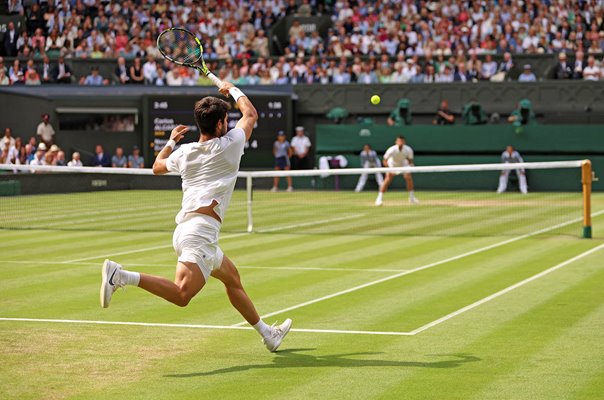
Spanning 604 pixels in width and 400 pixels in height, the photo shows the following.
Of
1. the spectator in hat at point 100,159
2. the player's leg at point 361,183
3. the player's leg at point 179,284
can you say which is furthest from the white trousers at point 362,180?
the player's leg at point 179,284

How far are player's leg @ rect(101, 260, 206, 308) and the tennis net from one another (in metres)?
11.4

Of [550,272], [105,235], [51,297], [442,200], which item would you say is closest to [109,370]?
[51,297]

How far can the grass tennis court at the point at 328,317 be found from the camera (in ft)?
26.2

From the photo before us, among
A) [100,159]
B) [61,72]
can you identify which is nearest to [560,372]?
[100,159]

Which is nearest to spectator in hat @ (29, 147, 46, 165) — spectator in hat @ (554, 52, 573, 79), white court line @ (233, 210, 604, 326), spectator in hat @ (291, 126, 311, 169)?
spectator in hat @ (291, 126, 311, 169)

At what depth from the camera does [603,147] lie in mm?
38406

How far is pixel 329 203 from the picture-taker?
32.0 m

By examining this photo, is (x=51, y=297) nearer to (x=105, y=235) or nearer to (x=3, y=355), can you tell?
(x=3, y=355)

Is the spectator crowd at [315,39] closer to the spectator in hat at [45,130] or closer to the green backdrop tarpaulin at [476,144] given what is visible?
the green backdrop tarpaulin at [476,144]

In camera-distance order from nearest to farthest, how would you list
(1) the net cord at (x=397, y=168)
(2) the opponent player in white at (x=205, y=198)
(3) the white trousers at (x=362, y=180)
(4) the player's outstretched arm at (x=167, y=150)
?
(2) the opponent player in white at (x=205, y=198) → (4) the player's outstretched arm at (x=167, y=150) → (1) the net cord at (x=397, y=168) → (3) the white trousers at (x=362, y=180)

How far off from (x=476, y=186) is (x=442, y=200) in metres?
6.51

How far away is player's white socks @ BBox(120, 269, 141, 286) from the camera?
8.16 m

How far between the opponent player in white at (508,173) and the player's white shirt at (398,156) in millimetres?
7013

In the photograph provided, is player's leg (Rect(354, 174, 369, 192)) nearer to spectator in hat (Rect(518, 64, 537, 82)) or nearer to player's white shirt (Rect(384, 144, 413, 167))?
spectator in hat (Rect(518, 64, 537, 82))
